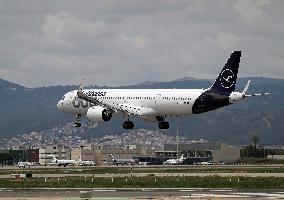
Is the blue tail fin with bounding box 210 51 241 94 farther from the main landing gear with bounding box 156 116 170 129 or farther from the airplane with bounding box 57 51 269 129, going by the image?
the main landing gear with bounding box 156 116 170 129

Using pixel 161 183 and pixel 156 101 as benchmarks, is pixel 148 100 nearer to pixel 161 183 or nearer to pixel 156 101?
pixel 156 101

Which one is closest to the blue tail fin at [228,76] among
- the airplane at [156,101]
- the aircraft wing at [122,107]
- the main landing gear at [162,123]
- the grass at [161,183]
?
the airplane at [156,101]

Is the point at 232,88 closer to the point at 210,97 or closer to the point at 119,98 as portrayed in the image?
the point at 210,97

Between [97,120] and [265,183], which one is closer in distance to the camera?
[265,183]

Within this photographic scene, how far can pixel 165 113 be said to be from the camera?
13438cm

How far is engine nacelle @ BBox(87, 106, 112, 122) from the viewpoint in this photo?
445ft

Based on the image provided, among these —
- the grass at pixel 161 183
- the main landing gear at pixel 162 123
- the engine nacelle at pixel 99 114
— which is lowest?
the grass at pixel 161 183

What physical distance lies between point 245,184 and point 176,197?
20.8m

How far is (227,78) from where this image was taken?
13250 cm

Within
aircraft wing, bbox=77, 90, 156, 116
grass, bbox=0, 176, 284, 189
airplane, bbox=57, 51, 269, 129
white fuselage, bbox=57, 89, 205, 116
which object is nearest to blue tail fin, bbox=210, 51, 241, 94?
airplane, bbox=57, 51, 269, 129

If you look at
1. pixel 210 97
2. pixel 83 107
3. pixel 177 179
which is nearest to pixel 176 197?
pixel 177 179

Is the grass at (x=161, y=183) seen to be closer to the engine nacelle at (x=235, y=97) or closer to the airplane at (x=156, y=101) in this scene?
the airplane at (x=156, y=101)

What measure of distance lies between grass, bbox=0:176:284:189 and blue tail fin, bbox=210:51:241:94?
26210 mm

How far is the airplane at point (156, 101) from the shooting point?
130500mm
